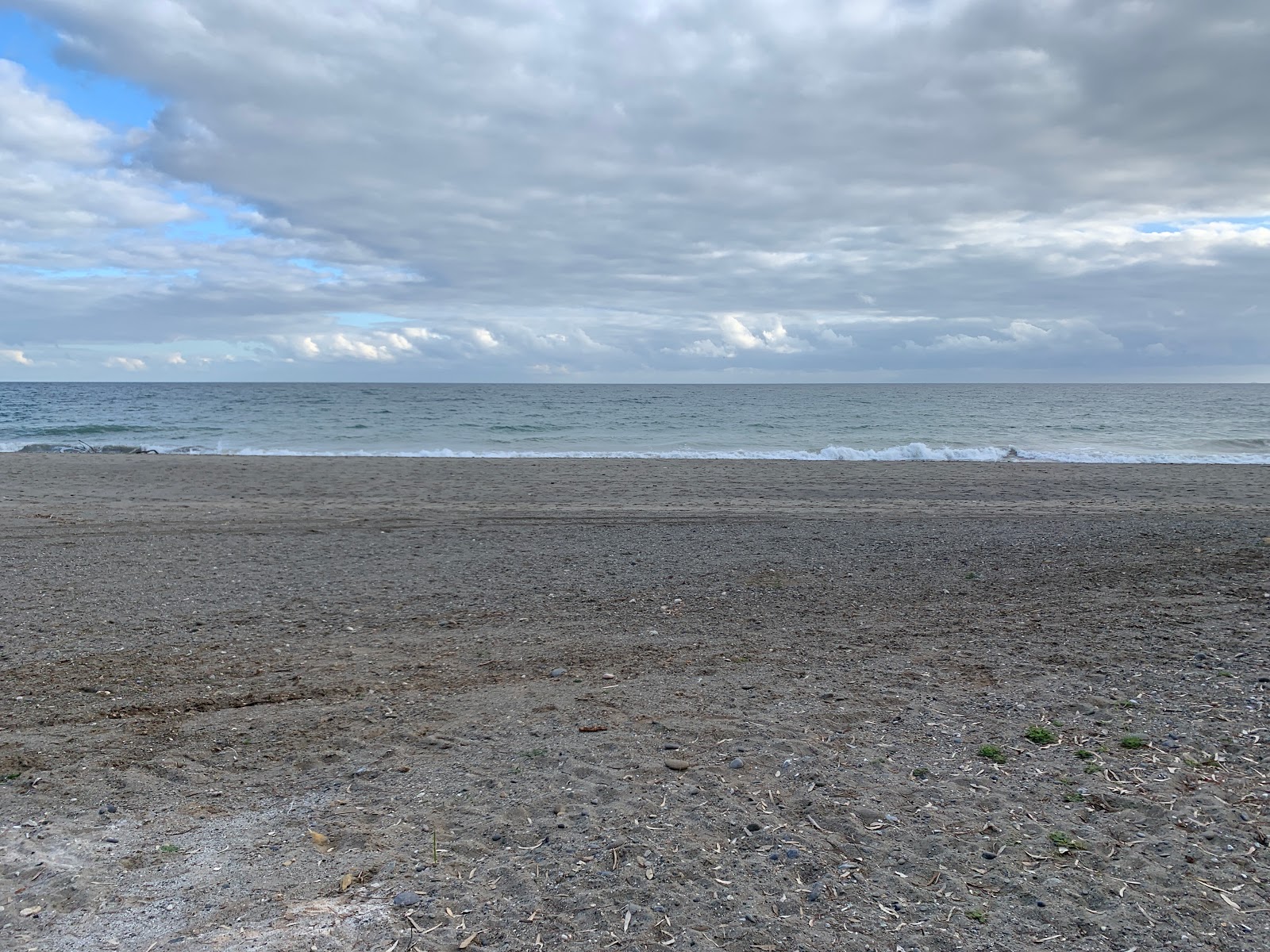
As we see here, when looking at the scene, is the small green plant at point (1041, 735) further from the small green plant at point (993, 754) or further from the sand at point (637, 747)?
the small green plant at point (993, 754)

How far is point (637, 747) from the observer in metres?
4.38

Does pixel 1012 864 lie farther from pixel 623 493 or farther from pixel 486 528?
pixel 623 493

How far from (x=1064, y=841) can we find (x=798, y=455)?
2407cm

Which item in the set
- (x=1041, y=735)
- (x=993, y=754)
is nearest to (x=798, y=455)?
A: (x=1041, y=735)

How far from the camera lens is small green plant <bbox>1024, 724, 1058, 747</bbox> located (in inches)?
171

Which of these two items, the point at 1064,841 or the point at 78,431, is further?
the point at 78,431

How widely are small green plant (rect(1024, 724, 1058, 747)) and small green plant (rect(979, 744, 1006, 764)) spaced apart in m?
0.24

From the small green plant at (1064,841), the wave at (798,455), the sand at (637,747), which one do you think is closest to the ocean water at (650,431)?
the wave at (798,455)

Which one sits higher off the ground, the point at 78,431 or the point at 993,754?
the point at 78,431

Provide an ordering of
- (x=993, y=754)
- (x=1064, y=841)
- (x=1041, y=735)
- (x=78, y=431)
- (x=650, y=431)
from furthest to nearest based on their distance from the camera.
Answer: (x=650, y=431) → (x=78, y=431) → (x=1041, y=735) → (x=993, y=754) → (x=1064, y=841)

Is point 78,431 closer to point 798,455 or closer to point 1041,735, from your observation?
point 798,455

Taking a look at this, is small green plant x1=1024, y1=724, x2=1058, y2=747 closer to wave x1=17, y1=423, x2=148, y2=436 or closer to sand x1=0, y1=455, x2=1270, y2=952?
sand x1=0, y1=455, x2=1270, y2=952

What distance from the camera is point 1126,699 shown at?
485 centimetres

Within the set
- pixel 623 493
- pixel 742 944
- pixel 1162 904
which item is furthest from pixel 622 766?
pixel 623 493
